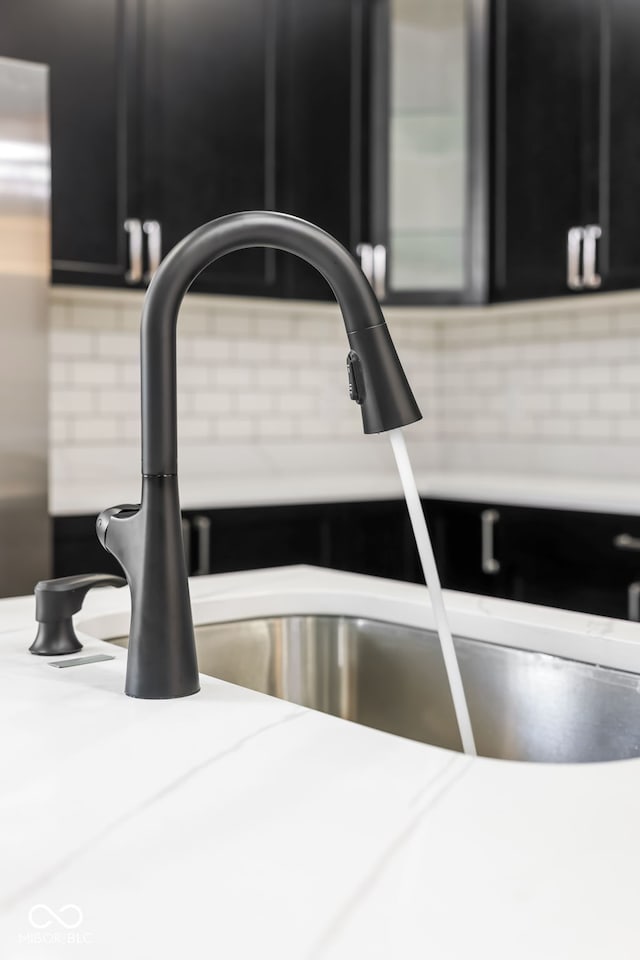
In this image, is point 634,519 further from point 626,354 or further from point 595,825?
point 595,825

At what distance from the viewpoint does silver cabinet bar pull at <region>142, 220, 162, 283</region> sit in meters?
2.88

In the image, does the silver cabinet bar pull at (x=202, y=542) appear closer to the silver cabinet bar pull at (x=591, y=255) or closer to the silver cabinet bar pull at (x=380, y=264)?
the silver cabinet bar pull at (x=380, y=264)

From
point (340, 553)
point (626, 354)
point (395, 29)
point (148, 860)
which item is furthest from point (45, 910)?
point (395, 29)

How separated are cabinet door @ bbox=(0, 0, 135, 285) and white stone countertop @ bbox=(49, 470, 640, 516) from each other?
2.04 ft

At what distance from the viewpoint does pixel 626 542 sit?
255 centimetres

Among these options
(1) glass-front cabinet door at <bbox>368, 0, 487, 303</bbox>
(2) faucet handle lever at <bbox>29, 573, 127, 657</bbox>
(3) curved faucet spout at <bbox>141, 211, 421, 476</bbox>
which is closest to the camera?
(3) curved faucet spout at <bbox>141, 211, 421, 476</bbox>

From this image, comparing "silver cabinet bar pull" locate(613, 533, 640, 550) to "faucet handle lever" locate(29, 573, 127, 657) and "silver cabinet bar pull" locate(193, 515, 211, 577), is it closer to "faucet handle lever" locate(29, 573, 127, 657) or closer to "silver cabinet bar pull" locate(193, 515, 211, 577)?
"silver cabinet bar pull" locate(193, 515, 211, 577)

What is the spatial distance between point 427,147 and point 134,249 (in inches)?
41.2

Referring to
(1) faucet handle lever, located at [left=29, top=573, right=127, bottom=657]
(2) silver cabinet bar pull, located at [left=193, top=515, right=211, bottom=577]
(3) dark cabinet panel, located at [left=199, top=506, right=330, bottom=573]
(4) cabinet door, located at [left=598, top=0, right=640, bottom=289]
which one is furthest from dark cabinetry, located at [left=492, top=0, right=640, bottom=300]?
(1) faucet handle lever, located at [left=29, top=573, right=127, bottom=657]

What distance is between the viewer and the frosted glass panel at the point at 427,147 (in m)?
3.27

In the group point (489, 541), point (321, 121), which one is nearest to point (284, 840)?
point (489, 541)

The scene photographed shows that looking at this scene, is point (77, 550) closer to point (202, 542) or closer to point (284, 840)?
point (202, 542)

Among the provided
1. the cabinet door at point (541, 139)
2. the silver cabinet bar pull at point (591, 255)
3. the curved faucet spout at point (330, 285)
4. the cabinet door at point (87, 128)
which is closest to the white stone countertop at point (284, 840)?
the curved faucet spout at point (330, 285)

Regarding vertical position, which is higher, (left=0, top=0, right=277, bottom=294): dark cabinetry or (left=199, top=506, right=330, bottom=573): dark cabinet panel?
(left=0, top=0, right=277, bottom=294): dark cabinetry
